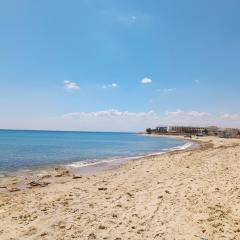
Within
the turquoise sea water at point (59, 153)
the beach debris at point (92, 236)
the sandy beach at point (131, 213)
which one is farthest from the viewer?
the turquoise sea water at point (59, 153)

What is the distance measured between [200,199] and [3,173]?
15.3 meters

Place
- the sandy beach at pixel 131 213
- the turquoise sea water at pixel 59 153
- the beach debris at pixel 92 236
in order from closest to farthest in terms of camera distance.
Answer: 1. the beach debris at pixel 92 236
2. the sandy beach at pixel 131 213
3. the turquoise sea water at pixel 59 153

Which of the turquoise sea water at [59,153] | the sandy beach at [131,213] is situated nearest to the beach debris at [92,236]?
the sandy beach at [131,213]

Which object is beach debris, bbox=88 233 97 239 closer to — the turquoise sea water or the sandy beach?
the sandy beach

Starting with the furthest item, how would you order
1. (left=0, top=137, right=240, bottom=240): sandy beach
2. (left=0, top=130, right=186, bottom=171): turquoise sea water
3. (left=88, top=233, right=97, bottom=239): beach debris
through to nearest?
(left=0, top=130, right=186, bottom=171): turquoise sea water < (left=0, top=137, right=240, bottom=240): sandy beach < (left=88, top=233, right=97, bottom=239): beach debris

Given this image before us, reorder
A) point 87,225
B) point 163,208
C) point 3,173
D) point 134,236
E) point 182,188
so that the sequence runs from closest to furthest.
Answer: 1. point 134,236
2. point 87,225
3. point 163,208
4. point 182,188
5. point 3,173

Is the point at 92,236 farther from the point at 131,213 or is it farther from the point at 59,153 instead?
the point at 59,153

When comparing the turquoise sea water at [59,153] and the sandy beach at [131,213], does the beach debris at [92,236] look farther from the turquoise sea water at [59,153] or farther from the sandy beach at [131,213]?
the turquoise sea water at [59,153]

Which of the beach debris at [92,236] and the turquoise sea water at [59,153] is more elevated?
the beach debris at [92,236]

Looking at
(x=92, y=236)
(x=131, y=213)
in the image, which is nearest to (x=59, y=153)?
(x=131, y=213)

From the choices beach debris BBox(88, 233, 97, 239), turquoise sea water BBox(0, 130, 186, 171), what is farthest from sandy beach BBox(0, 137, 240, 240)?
turquoise sea water BBox(0, 130, 186, 171)

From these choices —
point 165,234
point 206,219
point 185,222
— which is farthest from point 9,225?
point 206,219

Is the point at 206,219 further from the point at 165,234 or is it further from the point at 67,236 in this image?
the point at 67,236

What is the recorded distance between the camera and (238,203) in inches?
384
